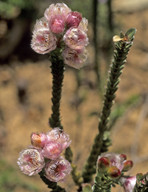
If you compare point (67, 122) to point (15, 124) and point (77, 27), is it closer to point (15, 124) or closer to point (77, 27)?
point (15, 124)

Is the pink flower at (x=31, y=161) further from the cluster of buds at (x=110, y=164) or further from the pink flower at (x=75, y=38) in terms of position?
the pink flower at (x=75, y=38)

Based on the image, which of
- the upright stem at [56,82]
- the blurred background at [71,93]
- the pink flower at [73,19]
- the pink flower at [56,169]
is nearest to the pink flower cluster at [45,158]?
the pink flower at [56,169]

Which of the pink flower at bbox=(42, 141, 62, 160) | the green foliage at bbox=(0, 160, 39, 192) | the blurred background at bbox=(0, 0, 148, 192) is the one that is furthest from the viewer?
the blurred background at bbox=(0, 0, 148, 192)

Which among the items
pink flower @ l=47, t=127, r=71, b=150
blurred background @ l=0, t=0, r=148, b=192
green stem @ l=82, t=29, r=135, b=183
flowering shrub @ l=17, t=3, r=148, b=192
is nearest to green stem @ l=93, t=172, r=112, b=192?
flowering shrub @ l=17, t=3, r=148, b=192

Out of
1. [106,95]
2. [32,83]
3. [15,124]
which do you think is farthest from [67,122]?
[106,95]

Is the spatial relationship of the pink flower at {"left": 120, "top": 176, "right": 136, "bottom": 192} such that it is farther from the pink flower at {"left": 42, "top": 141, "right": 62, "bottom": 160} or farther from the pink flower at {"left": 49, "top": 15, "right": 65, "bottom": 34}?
the pink flower at {"left": 49, "top": 15, "right": 65, "bottom": 34}

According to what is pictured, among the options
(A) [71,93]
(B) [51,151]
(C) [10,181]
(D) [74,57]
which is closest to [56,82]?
(D) [74,57]
